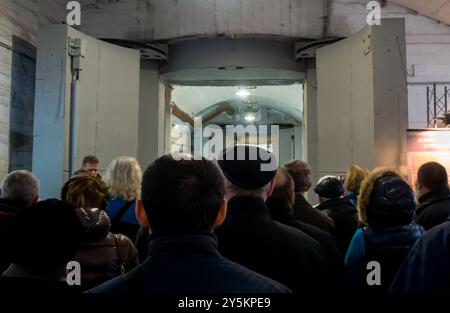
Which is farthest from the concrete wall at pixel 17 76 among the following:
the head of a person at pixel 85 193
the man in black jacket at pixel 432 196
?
the man in black jacket at pixel 432 196

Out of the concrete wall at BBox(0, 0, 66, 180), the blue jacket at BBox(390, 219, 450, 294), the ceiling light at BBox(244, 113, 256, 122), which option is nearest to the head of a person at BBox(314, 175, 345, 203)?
the blue jacket at BBox(390, 219, 450, 294)

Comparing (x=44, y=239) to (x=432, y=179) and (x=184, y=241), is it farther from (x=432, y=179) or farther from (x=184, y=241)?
(x=432, y=179)

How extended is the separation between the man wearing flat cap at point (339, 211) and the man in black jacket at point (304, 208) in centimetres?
24

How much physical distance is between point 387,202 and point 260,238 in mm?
742

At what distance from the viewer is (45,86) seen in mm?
5160

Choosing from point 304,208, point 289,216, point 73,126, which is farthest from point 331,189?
point 73,126

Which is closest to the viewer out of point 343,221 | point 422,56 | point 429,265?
point 429,265

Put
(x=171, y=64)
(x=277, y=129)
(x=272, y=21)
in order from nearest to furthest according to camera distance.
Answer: (x=272, y=21) < (x=171, y=64) < (x=277, y=129)

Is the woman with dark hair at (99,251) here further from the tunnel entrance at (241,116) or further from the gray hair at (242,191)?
the tunnel entrance at (241,116)

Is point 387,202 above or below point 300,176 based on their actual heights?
below

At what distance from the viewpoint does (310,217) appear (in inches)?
104
